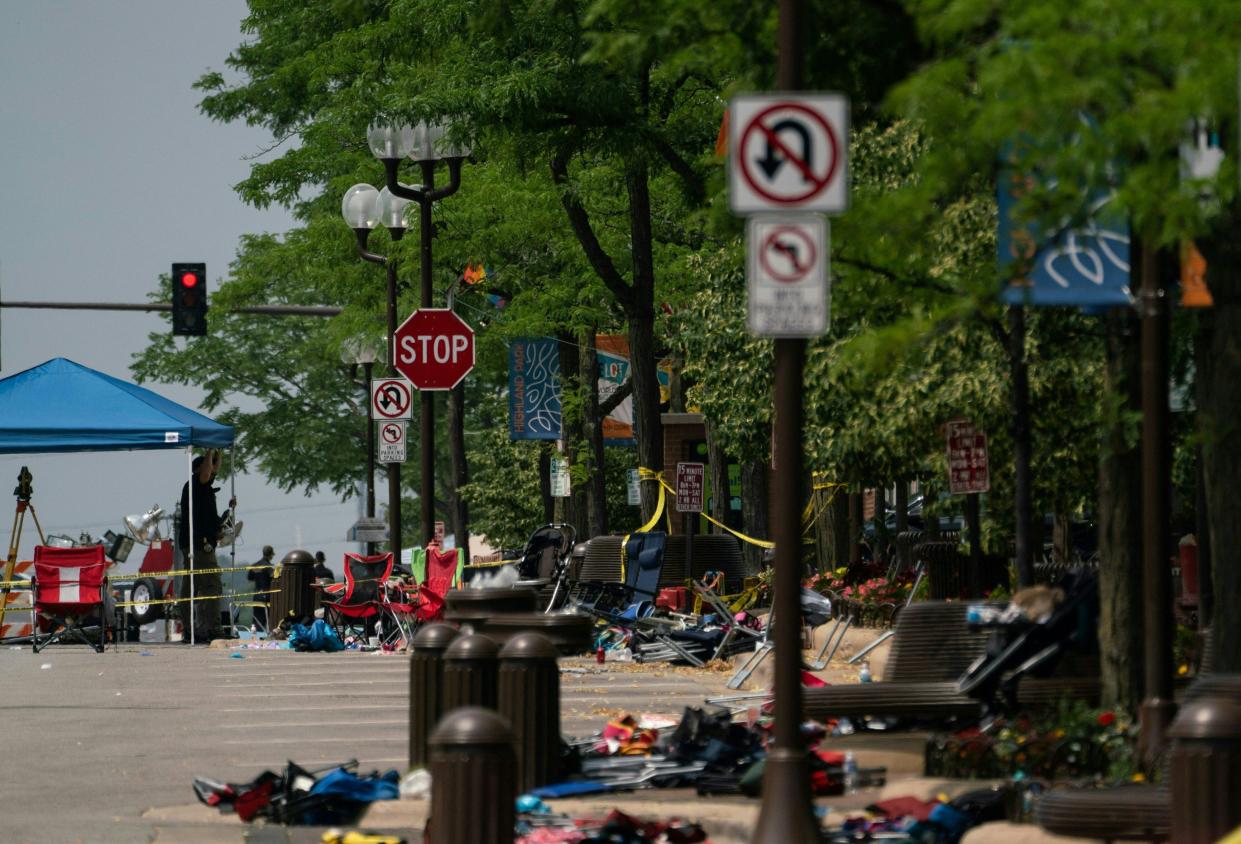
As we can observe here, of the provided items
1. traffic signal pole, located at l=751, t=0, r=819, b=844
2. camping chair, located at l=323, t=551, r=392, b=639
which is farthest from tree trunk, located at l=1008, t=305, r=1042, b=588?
camping chair, located at l=323, t=551, r=392, b=639

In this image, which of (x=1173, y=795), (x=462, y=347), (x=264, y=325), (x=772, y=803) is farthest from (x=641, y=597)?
(x=264, y=325)

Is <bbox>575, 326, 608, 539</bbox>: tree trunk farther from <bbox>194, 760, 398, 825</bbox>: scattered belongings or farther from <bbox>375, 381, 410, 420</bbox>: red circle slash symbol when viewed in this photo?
<bbox>194, 760, 398, 825</bbox>: scattered belongings

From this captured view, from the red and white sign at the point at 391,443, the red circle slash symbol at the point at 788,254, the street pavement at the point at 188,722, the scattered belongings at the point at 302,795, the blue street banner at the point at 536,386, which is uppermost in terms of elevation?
the blue street banner at the point at 536,386

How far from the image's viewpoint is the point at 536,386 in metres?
43.2

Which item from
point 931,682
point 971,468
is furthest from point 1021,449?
point 971,468

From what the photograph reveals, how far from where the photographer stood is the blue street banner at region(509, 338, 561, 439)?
4262cm

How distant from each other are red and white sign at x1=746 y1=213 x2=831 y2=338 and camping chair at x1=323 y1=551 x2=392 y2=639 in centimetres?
1782

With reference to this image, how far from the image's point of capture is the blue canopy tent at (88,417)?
29828 millimetres

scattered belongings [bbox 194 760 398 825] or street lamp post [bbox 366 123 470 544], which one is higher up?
street lamp post [bbox 366 123 470 544]

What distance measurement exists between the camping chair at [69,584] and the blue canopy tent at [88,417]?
131cm

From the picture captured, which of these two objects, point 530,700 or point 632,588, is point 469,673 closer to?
point 530,700

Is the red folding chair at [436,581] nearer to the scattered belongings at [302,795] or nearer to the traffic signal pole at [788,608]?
the scattered belongings at [302,795]

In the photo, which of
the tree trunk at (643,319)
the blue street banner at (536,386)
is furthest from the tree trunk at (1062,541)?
the blue street banner at (536,386)

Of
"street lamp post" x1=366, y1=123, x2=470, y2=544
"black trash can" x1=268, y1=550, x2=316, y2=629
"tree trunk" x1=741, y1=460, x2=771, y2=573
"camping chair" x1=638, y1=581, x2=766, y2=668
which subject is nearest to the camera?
"camping chair" x1=638, y1=581, x2=766, y2=668
